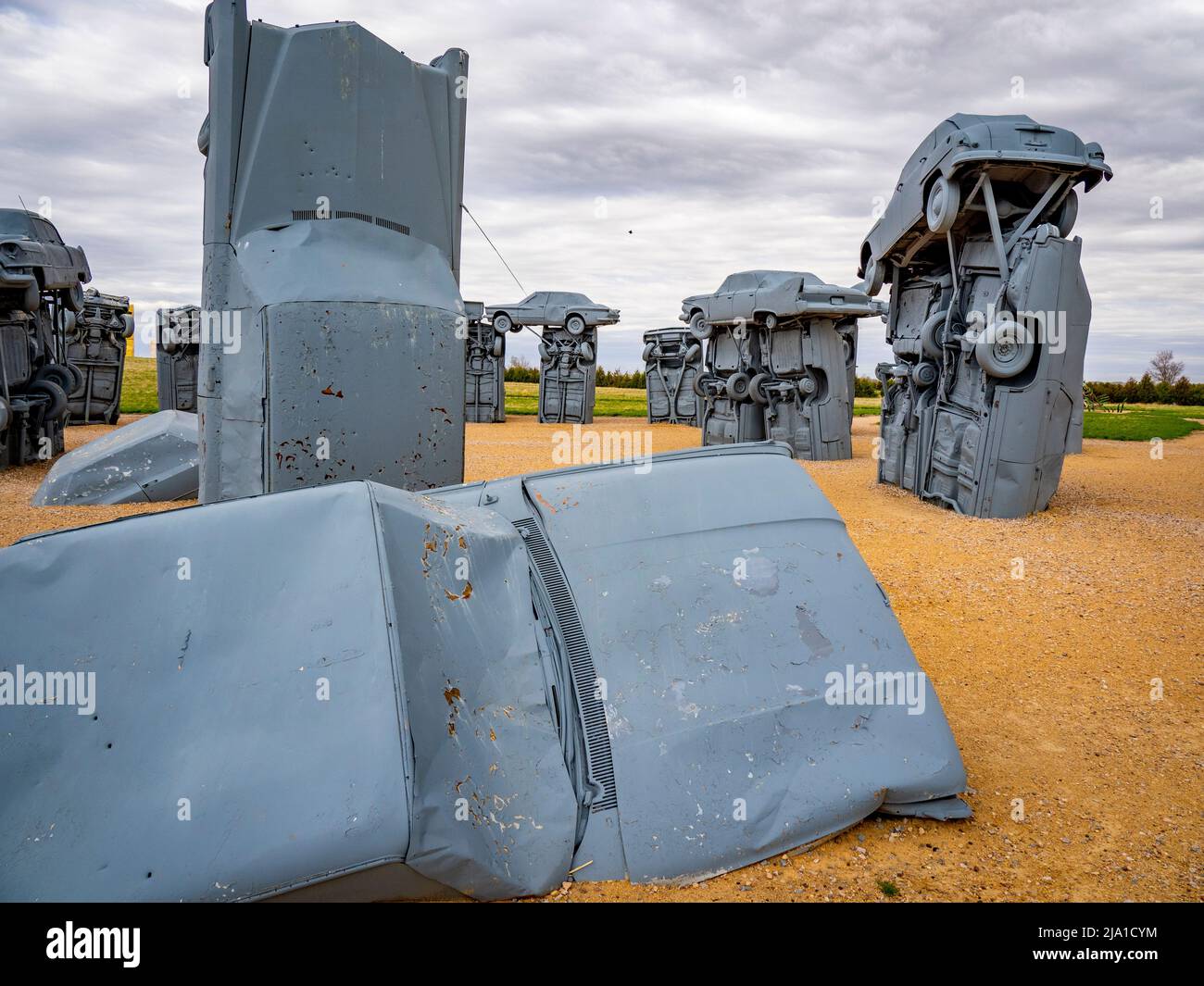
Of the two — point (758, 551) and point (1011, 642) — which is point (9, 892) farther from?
point (1011, 642)

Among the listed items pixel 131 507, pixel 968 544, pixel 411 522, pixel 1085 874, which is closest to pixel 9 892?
pixel 411 522

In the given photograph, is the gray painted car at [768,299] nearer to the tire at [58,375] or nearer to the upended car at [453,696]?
the tire at [58,375]

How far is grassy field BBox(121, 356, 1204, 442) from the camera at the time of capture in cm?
1841

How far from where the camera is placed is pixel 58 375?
1306 cm

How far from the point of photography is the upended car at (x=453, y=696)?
2.22 metres

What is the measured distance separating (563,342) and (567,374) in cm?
91

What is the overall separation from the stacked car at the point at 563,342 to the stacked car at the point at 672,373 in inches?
57.3

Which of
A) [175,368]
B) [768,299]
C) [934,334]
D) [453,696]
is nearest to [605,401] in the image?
[175,368]

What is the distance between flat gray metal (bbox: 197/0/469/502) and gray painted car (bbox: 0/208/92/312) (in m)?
8.86

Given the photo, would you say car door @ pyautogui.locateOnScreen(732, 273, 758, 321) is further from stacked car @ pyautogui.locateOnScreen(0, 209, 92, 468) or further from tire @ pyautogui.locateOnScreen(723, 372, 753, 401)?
stacked car @ pyautogui.locateOnScreen(0, 209, 92, 468)

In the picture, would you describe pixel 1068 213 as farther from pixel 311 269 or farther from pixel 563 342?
pixel 563 342

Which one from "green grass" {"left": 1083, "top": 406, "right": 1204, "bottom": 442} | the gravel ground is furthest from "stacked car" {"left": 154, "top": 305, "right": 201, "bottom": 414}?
"green grass" {"left": 1083, "top": 406, "right": 1204, "bottom": 442}

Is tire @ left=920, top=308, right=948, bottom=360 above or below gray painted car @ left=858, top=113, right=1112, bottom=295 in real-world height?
below
